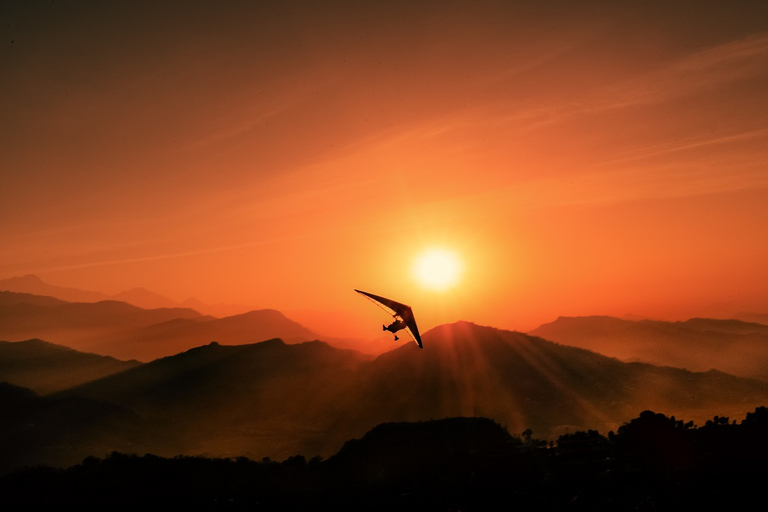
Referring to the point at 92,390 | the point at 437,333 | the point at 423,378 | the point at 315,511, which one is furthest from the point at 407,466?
the point at 92,390

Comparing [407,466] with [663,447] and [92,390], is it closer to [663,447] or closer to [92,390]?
[663,447]

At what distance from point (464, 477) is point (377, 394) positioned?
321 ft

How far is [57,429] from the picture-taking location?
11525 centimetres

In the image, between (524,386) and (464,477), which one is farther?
(524,386)

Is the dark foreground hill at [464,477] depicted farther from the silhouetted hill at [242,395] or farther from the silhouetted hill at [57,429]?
the silhouetted hill at [242,395]

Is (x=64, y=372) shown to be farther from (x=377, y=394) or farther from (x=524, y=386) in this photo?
(x=524, y=386)

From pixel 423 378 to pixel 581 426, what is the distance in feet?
118

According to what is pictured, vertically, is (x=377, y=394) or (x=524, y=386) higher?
(x=377, y=394)

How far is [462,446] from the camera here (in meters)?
54.2

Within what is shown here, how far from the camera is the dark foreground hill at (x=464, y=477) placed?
3634cm

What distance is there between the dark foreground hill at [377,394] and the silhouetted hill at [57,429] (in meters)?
0.56

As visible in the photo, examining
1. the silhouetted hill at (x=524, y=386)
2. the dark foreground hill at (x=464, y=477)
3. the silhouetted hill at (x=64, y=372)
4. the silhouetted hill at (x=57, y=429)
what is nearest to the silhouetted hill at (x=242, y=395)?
the silhouetted hill at (x=57, y=429)

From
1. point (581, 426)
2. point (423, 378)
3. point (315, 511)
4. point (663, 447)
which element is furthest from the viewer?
point (423, 378)

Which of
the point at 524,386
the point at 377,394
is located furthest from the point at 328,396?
the point at 524,386
